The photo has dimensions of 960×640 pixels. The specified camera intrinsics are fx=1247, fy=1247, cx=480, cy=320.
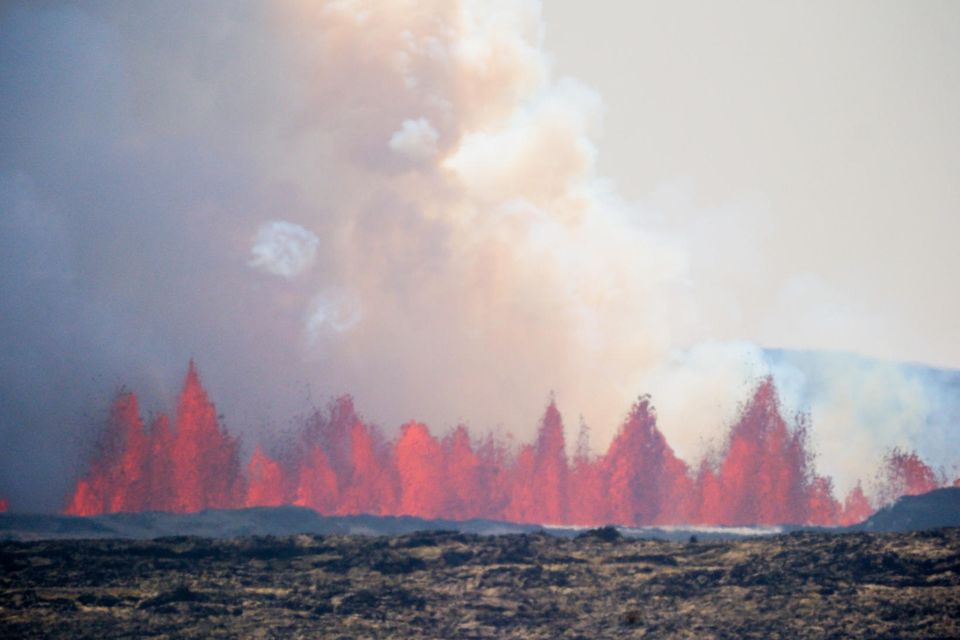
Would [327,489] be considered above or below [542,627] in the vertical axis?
above

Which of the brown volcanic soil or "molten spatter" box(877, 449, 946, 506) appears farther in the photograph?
"molten spatter" box(877, 449, 946, 506)

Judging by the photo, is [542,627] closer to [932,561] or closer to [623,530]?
[932,561]

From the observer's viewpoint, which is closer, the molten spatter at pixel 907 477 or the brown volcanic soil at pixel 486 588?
the brown volcanic soil at pixel 486 588

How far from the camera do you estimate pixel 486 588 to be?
63688 mm

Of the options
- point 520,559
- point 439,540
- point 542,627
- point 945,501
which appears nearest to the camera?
point 542,627

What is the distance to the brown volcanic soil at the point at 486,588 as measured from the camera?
5697 cm

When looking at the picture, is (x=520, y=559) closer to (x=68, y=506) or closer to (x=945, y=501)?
(x=945, y=501)

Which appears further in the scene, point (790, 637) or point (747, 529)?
point (747, 529)

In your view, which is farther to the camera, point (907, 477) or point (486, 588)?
point (907, 477)

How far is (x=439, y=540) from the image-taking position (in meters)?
72.8

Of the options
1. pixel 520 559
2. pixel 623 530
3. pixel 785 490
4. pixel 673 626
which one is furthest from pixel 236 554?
pixel 785 490

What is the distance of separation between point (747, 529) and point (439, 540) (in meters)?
45.8

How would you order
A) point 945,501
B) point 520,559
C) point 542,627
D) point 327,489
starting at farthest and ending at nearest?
point 327,489
point 945,501
point 520,559
point 542,627

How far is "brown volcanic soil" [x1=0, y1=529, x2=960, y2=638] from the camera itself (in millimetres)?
56969
